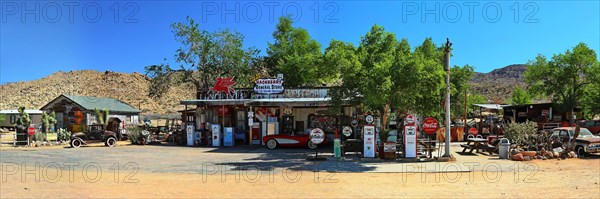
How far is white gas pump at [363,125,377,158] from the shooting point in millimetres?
17156

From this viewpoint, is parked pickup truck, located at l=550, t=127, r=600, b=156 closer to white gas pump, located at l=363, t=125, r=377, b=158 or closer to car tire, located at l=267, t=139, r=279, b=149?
white gas pump, located at l=363, t=125, r=377, b=158

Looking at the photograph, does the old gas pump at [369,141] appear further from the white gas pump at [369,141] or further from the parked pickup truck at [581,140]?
the parked pickup truck at [581,140]

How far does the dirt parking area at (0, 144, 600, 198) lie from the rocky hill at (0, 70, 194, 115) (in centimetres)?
5807

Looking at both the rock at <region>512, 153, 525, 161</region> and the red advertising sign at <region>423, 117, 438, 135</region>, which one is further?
the rock at <region>512, 153, 525, 161</region>

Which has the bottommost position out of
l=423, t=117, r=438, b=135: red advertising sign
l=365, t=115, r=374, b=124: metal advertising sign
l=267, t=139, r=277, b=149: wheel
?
l=267, t=139, r=277, b=149: wheel

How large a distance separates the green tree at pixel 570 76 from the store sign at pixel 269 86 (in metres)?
24.2

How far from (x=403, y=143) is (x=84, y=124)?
2672 cm

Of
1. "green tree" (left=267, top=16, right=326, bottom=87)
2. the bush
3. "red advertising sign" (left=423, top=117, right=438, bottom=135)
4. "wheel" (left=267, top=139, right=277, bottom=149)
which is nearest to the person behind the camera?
"red advertising sign" (left=423, top=117, right=438, bottom=135)

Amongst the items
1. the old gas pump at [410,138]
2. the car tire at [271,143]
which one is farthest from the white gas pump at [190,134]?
the old gas pump at [410,138]

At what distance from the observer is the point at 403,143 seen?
17188 mm

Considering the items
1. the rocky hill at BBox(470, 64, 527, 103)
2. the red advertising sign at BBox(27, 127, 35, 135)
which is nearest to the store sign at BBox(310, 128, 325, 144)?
the red advertising sign at BBox(27, 127, 35, 135)

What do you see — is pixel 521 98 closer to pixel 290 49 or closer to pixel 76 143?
pixel 290 49

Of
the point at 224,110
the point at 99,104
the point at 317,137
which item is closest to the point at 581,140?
the point at 317,137

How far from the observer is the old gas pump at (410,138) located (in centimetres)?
1680
